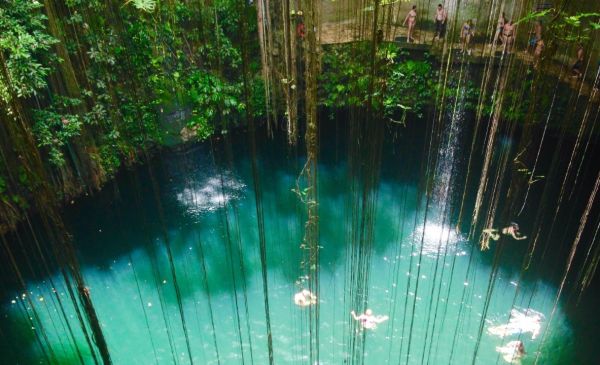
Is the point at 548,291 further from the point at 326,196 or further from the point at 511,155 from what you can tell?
the point at 326,196

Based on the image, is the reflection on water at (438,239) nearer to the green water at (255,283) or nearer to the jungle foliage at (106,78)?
the green water at (255,283)

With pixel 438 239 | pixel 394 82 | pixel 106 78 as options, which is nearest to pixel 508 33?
pixel 438 239

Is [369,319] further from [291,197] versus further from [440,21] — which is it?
[440,21]

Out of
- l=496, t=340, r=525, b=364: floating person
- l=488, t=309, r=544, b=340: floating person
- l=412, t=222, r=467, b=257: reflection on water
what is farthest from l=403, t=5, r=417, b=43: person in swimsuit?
l=496, t=340, r=525, b=364: floating person

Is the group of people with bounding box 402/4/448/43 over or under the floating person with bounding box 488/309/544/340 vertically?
over

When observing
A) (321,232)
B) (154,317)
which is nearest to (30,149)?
(154,317)

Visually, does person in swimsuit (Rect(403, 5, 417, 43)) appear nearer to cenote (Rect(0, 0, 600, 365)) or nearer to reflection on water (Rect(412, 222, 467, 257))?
cenote (Rect(0, 0, 600, 365))
